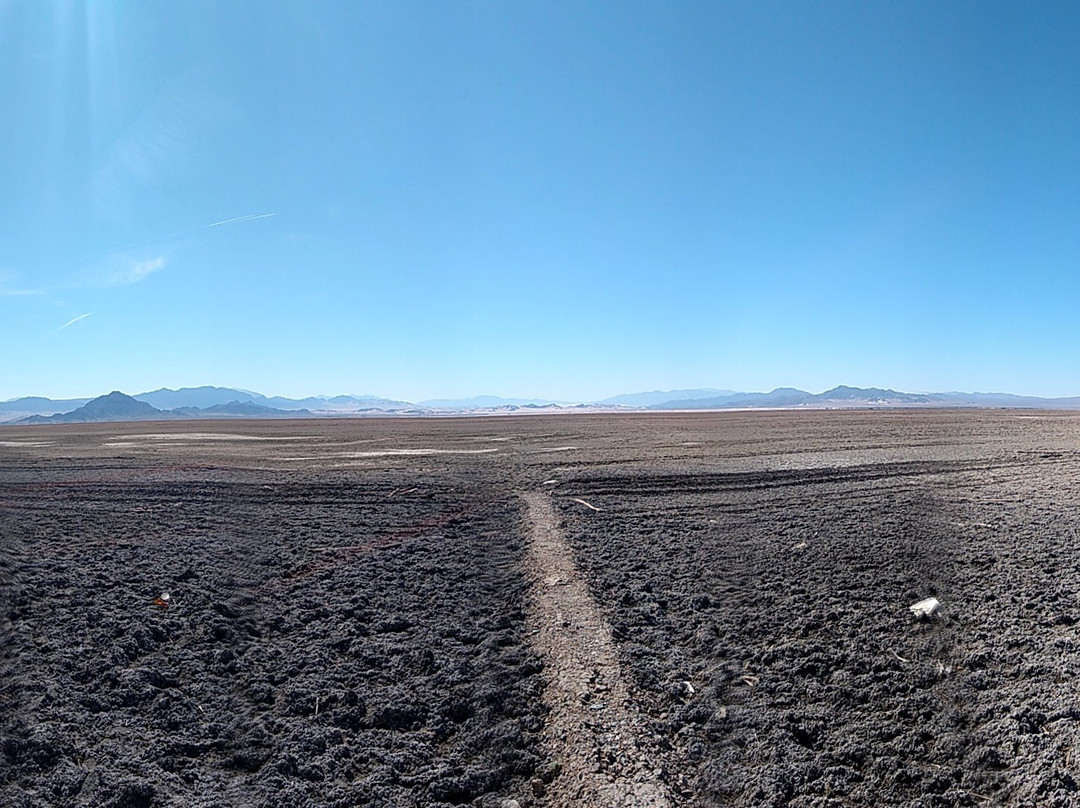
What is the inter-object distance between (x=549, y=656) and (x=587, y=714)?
95cm

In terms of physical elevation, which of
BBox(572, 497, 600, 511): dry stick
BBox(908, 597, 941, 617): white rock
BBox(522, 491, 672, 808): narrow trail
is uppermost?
BBox(572, 497, 600, 511): dry stick

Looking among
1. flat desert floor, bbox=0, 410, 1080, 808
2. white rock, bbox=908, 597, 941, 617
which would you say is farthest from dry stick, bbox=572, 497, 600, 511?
white rock, bbox=908, 597, 941, 617

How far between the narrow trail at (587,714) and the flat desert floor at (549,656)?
0.9 inches

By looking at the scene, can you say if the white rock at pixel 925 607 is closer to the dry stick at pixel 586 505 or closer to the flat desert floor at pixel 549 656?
the flat desert floor at pixel 549 656

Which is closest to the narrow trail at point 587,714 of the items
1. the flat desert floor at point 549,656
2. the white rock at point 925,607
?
the flat desert floor at point 549,656

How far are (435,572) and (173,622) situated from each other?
9.27 ft

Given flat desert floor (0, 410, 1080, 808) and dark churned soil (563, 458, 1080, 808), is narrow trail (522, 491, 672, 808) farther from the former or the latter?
dark churned soil (563, 458, 1080, 808)

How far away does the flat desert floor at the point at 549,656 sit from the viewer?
11.6 feet

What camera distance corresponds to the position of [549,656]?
511cm

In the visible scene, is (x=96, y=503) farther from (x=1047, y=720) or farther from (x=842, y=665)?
(x=1047, y=720)

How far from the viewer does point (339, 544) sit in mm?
8852

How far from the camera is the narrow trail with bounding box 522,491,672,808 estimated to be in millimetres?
3463

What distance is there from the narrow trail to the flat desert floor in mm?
22

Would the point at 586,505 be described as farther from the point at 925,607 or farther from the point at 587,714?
the point at 587,714
